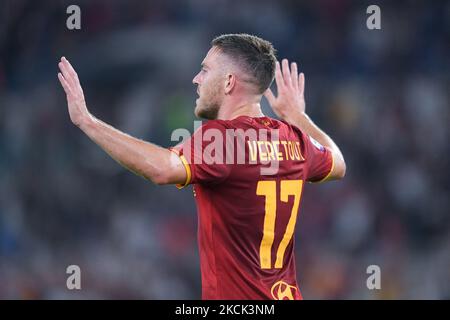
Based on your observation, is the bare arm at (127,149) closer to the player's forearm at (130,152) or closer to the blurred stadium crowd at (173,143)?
the player's forearm at (130,152)

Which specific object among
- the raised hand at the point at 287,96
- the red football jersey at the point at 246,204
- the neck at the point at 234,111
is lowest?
the red football jersey at the point at 246,204

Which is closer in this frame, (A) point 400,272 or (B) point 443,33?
(A) point 400,272

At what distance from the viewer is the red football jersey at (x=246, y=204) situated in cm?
409

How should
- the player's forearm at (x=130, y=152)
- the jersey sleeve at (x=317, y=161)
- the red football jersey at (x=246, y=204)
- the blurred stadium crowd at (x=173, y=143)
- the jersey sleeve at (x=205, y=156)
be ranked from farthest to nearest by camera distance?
the blurred stadium crowd at (x=173, y=143), the jersey sleeve at (x=317, y=161), the red football jersey at (x=246, y=204), the jersey sleeve at (x=205, y=156), the player's forearm at (x=130, y=152)

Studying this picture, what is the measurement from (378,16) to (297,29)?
103 centimetres

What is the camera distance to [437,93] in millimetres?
9617

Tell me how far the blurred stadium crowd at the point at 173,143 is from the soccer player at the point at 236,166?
453cm

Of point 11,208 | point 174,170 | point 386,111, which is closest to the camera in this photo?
point 174,170

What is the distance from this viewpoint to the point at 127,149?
3809mm

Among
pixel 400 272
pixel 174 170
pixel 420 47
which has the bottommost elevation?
pixel 400 272

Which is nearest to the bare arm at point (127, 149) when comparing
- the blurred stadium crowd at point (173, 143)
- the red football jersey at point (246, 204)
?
the red football jersey at point (246, 204)

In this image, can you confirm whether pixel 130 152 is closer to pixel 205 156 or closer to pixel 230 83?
pixel 205 156
